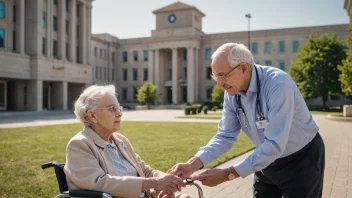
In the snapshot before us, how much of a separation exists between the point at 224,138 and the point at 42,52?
42.2 metres

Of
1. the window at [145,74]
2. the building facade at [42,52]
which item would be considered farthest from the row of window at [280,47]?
the building facade at [42,52]

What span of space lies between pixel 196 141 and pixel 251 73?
10369 millimetres

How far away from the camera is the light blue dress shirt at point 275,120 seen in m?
2.75

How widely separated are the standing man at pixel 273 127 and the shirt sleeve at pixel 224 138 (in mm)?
338

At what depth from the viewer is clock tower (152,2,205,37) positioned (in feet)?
214

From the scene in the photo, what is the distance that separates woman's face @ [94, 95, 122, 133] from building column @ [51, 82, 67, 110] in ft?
144

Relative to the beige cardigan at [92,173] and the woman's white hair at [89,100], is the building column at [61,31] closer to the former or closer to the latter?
the woman's white hair at [89,100]

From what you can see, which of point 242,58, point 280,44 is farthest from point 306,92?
point 242,58

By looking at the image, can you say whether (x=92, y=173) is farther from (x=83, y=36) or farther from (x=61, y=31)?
(x=83, y=36)

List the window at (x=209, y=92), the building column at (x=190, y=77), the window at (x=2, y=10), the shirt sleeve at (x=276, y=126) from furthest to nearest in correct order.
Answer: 1. the window at (x=209, y=92)
2. the building column at (x=190, y=77)
3. the window at (x=2, y=10)
4. the shirt sleeve at (x=276, y=126)

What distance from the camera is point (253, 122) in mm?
3039

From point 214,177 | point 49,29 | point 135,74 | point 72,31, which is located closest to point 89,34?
point 72,31

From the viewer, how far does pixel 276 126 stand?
9.06 feet

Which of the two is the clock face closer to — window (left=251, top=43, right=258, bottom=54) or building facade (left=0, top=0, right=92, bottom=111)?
window (left=251, top=43, right=258, bottom=54)
